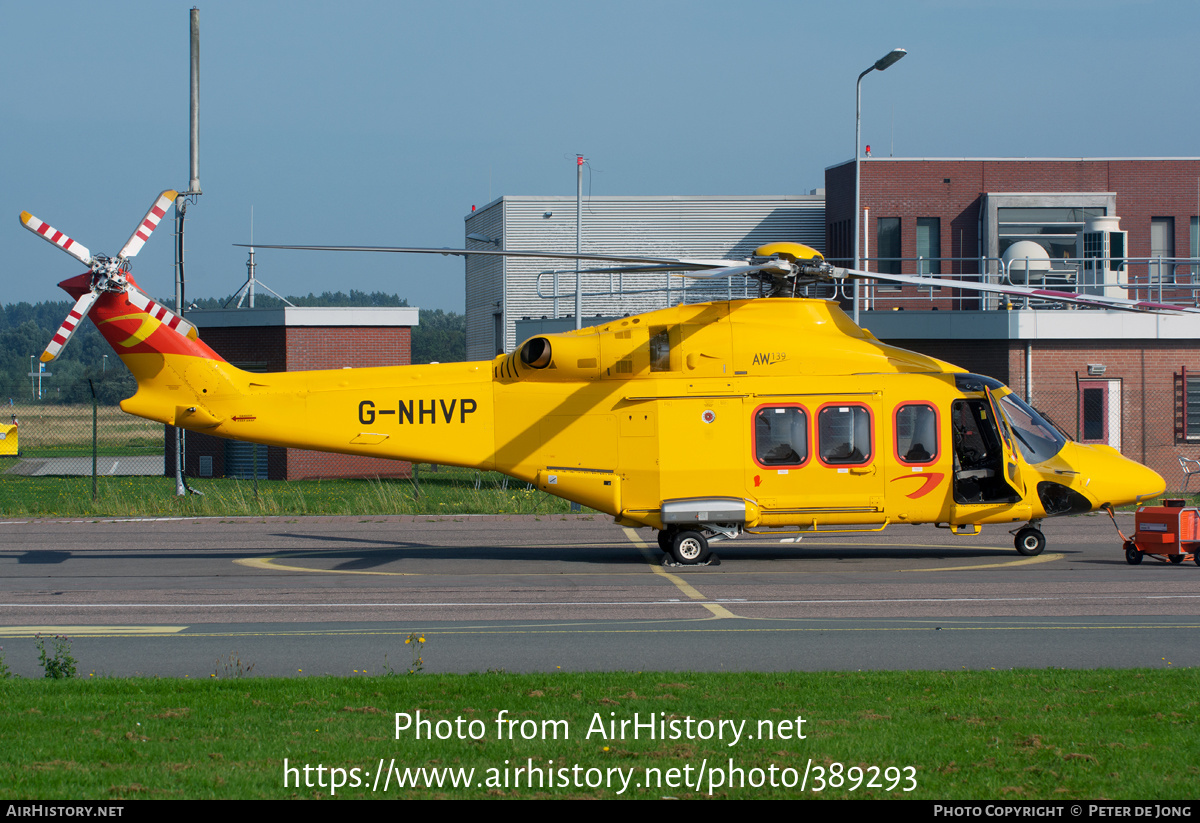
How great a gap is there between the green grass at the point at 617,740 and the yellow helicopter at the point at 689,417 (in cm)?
659

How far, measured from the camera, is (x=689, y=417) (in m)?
15.4

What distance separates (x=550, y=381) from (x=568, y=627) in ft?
16.6

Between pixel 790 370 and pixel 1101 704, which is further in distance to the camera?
pixel 790 370

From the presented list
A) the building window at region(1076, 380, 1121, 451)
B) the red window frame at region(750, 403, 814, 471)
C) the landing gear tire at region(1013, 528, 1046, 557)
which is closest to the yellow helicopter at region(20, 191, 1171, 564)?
the red window frame at region(750, 403, 814, 471)

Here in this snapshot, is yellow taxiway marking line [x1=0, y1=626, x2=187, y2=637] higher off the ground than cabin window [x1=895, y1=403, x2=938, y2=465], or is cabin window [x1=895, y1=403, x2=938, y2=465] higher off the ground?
cabin window [x1=895, y1=403, x2=938, y2=465]

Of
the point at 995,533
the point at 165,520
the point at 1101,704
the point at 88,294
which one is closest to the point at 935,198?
the point at 995,533

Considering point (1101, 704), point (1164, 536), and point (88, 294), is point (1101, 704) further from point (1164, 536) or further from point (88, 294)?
point (88, 294)

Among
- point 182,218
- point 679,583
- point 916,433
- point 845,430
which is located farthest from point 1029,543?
point 182,218

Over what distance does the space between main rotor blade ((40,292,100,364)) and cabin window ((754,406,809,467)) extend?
9.18m

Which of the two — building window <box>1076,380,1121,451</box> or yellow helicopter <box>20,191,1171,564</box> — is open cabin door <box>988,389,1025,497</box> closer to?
yellow helicopter <box>20,191,1171,564</box>

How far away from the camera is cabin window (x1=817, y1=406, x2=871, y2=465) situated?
15.3 metres

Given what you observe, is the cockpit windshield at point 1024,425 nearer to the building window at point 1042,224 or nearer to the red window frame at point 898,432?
the red window frame at point 898,432

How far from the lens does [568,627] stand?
1134 cm

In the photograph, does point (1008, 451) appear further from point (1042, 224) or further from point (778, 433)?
point (1042, 224)
